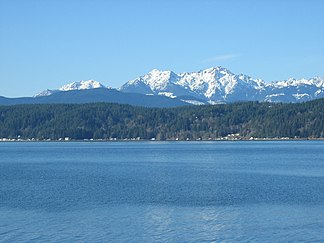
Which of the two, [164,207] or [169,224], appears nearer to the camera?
[169,224]

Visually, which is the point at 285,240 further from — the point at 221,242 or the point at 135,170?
the point at 135,170

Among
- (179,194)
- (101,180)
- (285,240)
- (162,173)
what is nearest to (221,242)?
(285,240)

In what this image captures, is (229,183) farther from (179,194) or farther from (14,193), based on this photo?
(14,193)

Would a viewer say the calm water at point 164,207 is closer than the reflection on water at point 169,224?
No

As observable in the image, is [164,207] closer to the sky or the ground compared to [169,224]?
closer to the sky

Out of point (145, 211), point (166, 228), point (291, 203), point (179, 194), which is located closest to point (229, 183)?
point (179, 194)

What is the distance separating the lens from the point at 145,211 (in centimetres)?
5759

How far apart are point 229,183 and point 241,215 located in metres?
27.2

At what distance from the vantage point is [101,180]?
88.9m

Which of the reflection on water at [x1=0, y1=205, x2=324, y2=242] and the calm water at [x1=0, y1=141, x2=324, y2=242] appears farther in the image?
the calm water at [x1=0, y1=141, x2=324, y2=242]

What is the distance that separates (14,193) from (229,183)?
25.2m

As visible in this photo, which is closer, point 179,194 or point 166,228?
point 166,228

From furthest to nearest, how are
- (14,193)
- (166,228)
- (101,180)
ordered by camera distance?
(101,180), (14,193), (166,228)

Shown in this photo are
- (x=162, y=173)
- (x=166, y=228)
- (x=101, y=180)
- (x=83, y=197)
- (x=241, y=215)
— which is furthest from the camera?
(x=162, y=173)
